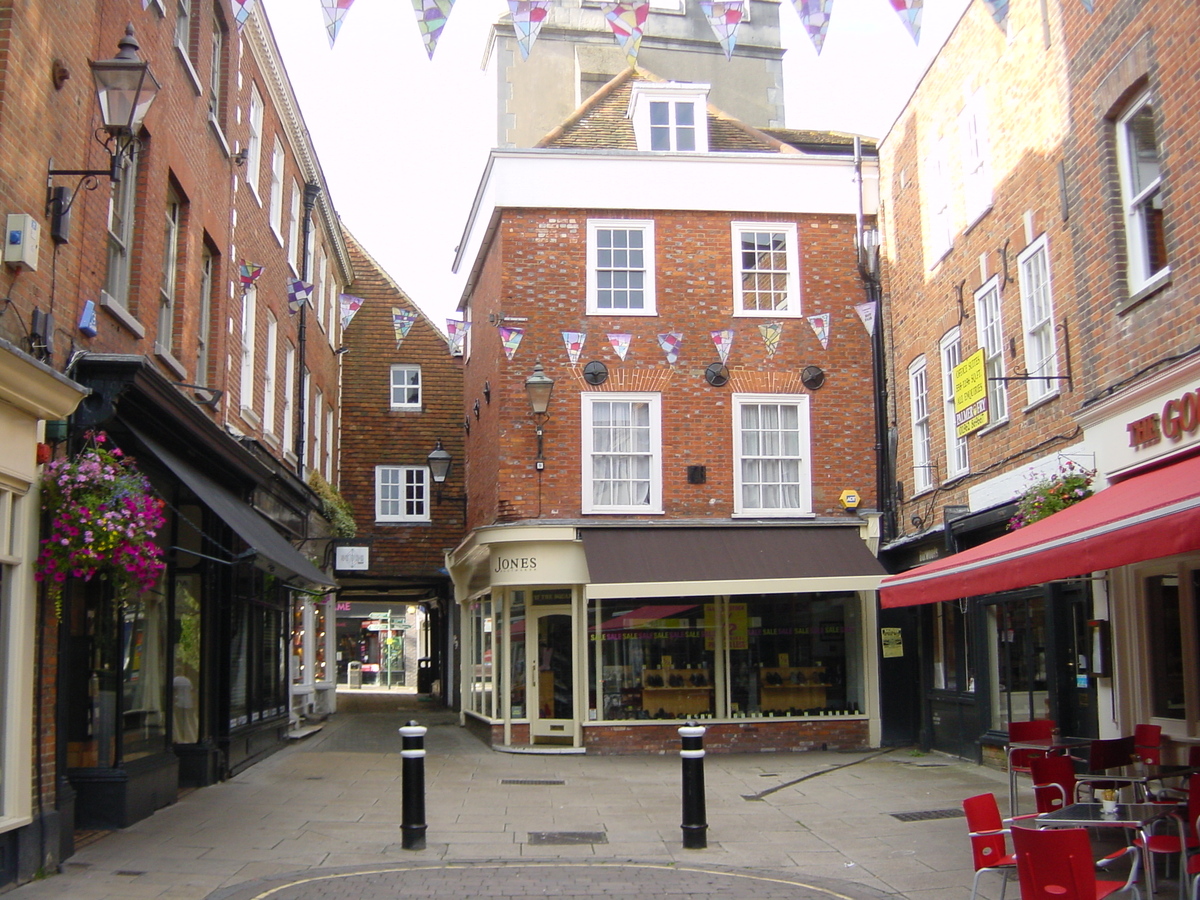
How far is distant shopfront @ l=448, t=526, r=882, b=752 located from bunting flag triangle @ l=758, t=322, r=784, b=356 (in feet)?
9.46

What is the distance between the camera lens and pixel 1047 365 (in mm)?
13242

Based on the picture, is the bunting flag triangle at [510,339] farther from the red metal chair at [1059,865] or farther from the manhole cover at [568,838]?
the red metal chair at [1059,865]

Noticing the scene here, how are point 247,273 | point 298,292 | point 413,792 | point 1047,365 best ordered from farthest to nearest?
point 298,292, point 247,273, point 1047,365, point 413,792

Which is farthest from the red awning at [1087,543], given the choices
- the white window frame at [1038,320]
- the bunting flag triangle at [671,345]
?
the bunting flag triangle at [671,345]

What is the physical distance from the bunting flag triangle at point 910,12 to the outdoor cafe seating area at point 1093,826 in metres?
5.53

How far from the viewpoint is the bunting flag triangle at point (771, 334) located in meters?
18.8

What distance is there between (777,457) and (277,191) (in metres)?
9.12

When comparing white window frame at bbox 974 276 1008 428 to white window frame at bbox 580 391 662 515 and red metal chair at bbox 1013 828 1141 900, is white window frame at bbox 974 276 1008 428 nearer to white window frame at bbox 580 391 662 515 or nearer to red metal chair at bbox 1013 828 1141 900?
white window frame at bbox 580 391 662 515

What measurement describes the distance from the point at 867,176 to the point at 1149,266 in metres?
8.93

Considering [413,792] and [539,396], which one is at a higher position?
[539,396]

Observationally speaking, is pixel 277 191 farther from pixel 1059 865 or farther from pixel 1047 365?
pixel 1059 865

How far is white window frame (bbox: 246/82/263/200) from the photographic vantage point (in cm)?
1712

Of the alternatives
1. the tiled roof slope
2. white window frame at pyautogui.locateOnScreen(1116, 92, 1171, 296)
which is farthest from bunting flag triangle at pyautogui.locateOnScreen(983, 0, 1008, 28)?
the tiled roof slope

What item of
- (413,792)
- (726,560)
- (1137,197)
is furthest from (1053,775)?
(726,560)
